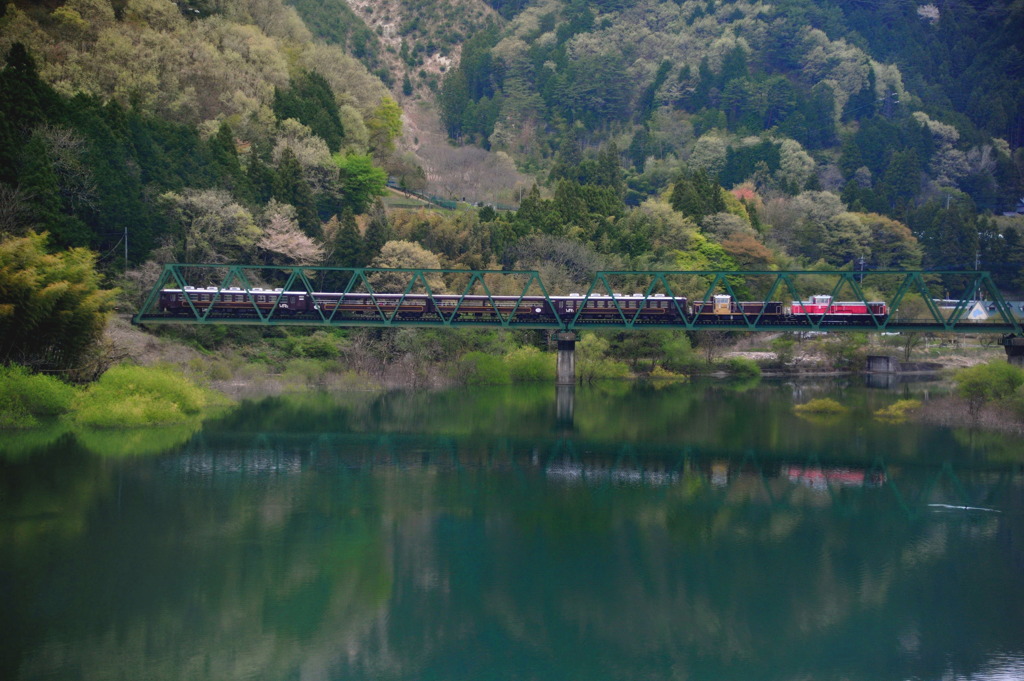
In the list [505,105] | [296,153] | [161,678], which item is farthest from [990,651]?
[505,105]

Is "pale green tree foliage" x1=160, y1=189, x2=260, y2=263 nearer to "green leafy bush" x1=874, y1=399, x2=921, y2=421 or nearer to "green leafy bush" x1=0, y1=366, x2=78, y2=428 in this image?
"green leafy bush" x1=0, y1=366, x2=78, y2=428

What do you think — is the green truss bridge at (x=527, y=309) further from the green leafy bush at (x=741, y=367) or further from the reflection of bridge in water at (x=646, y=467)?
the reflection of bridge in water at (x=646, y=467)

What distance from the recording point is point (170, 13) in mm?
78812

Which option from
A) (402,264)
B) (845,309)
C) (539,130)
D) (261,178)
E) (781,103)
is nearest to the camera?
(845,309)

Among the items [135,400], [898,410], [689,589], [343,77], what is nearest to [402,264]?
[135,400]

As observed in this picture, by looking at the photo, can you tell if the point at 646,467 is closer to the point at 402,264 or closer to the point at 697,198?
the point at 402,264

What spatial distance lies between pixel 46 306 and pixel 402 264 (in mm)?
31510

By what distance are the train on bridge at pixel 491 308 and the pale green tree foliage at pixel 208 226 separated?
7.00m

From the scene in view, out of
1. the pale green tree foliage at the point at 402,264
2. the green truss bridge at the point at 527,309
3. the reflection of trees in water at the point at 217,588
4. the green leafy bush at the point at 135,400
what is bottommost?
the reflection of trees in water at the point at 217,588

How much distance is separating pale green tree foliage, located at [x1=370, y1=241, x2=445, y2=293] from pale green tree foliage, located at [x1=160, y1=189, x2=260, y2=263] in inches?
349

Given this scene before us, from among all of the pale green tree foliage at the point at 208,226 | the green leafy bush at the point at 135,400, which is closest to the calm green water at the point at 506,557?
the green leafy bush at the point at 135,400

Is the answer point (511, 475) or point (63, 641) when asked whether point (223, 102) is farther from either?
point (63, 641)

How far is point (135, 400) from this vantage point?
4250cm

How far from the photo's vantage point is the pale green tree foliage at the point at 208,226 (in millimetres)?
61406
